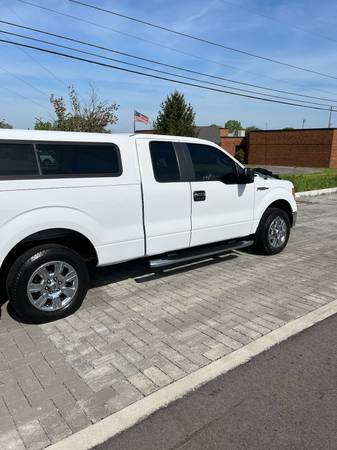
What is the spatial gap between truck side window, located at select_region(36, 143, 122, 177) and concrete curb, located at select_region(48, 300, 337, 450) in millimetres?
2336

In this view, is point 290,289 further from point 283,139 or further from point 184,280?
point 283,139

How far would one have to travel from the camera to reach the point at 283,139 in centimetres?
4219

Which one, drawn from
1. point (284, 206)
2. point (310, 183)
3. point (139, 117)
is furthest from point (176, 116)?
point (284, 206)

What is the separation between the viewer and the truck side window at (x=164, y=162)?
484 cm

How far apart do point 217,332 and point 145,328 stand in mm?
736

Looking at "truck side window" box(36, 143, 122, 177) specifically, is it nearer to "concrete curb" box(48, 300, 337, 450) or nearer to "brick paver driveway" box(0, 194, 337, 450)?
"brick paver driveway" box(0, 194, 337, 450)

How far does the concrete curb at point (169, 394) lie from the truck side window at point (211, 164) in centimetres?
231

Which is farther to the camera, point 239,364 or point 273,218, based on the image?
point 273,218

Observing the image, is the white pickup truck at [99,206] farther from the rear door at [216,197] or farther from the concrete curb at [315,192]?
the concrete curb at [315,192]

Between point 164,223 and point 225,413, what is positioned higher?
point 164,223

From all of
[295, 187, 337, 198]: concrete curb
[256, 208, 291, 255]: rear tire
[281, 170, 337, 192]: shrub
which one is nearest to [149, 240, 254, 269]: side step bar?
[256, 208, 291, 255]: rear tire

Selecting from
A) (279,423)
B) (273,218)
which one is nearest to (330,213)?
(273,218)

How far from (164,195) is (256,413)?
110 inches

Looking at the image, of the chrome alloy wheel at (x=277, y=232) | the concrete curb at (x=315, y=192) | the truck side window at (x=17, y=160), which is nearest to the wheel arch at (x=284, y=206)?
the chrome alloy wheel at (x=277, y=232)
